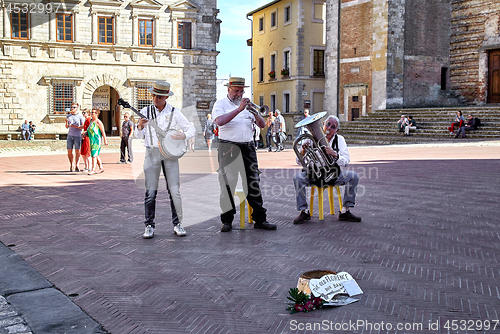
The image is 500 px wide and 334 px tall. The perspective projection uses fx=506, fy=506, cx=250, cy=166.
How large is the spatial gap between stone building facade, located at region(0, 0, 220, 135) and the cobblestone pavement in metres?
21.1

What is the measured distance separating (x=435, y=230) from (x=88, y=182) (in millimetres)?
7710

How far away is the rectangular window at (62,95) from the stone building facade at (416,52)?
57.3 feet

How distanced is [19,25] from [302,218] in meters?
26.7

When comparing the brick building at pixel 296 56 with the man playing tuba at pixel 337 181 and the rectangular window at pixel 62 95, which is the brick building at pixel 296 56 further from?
the man playing tuba at pixel 337 181

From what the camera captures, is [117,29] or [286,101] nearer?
[117,29]

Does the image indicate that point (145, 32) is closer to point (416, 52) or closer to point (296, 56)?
point (296, 56)

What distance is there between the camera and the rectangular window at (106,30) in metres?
29.8

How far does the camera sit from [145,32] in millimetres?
30594

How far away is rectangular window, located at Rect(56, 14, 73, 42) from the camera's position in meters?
29.0

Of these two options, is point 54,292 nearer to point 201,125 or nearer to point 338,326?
point 338,326

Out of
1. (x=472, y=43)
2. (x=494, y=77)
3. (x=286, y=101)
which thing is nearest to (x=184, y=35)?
(x=286, y=101)

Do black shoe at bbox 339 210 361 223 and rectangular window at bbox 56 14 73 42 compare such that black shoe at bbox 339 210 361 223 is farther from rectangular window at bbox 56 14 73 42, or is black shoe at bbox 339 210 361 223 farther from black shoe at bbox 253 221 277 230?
rectangular window at bbox 56 14 73 42

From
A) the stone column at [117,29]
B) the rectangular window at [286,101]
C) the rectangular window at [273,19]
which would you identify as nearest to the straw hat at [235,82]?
the stone column at [117,29]

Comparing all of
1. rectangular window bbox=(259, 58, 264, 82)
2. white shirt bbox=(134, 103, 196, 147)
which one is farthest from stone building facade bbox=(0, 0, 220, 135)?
white shirt bbox=(134, 103, 196, 147)
